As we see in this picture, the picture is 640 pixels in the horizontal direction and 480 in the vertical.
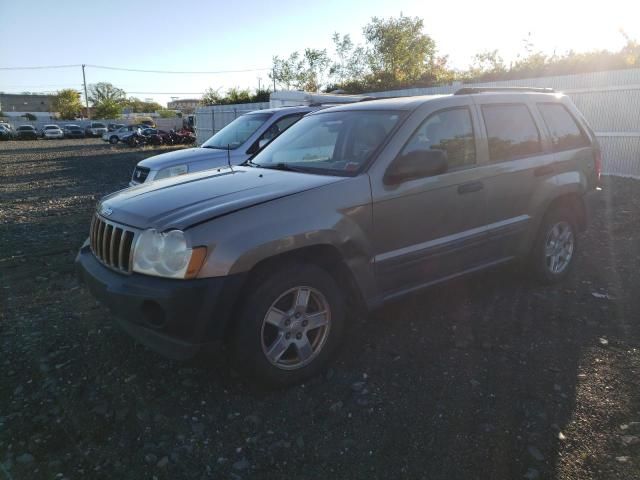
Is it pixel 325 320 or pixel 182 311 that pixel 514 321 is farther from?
pixel 182 311

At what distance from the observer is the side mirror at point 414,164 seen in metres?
3.38

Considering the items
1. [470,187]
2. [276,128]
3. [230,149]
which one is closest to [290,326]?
[470,187]

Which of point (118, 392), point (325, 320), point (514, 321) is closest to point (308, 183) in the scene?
point (325, 320)

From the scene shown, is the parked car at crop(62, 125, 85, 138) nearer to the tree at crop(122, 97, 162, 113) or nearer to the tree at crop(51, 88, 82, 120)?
the tree at crop(51, 88, 82, 120)

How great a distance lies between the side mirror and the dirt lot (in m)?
1.30

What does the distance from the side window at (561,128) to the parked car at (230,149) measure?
3.61 m

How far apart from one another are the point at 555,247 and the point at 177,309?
3.86 metres

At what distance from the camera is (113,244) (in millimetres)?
3121

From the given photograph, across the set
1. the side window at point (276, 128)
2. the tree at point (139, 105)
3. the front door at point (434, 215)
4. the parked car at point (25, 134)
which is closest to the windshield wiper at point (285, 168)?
the front door at point (434, 215)

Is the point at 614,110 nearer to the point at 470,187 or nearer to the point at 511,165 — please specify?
the point at 511,165

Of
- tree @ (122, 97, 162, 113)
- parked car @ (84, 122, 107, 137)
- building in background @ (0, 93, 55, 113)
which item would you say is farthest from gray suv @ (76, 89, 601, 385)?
building in background @ (0, 93, 55, 113)

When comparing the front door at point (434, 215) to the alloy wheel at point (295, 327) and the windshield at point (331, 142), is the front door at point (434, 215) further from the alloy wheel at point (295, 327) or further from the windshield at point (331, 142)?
the alloy wheel at point (295, 327)

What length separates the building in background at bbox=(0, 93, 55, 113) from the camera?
354 ft

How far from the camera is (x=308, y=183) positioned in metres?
3.30
